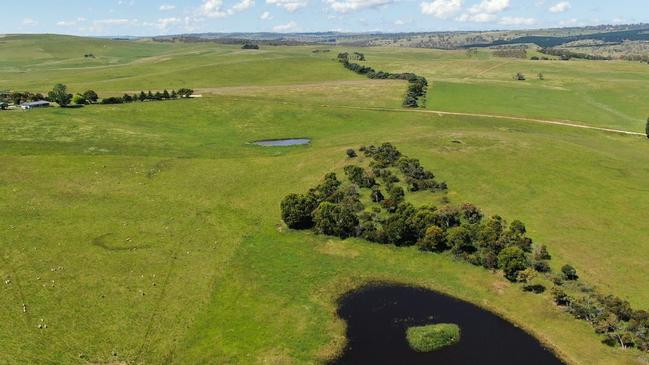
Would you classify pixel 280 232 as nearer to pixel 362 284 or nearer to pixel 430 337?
pixel 362 284

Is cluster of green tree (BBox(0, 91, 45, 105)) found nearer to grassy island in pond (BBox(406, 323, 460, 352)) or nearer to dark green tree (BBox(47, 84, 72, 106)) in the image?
dark green tree (BBox(47, 84, 72, 106))

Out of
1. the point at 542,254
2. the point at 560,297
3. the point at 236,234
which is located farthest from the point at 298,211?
the point at 560,297

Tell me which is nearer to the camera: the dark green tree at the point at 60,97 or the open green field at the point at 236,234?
the open green field at the point at 236,234

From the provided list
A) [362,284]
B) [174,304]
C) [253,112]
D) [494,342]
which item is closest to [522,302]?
[494,342]

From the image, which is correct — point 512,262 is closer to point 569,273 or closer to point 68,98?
point 569,273

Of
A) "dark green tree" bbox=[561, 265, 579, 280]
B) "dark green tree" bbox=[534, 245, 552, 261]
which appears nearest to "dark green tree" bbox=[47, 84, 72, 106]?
"dark green tree" bbox=[534, 245, 552, 261]

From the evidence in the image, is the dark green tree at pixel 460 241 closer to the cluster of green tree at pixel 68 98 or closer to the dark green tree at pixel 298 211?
the dark green tree at pixel 298 211

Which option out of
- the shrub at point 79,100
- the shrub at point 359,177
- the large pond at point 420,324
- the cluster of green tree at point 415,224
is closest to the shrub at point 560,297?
the cluster of green tree at point 415,224
